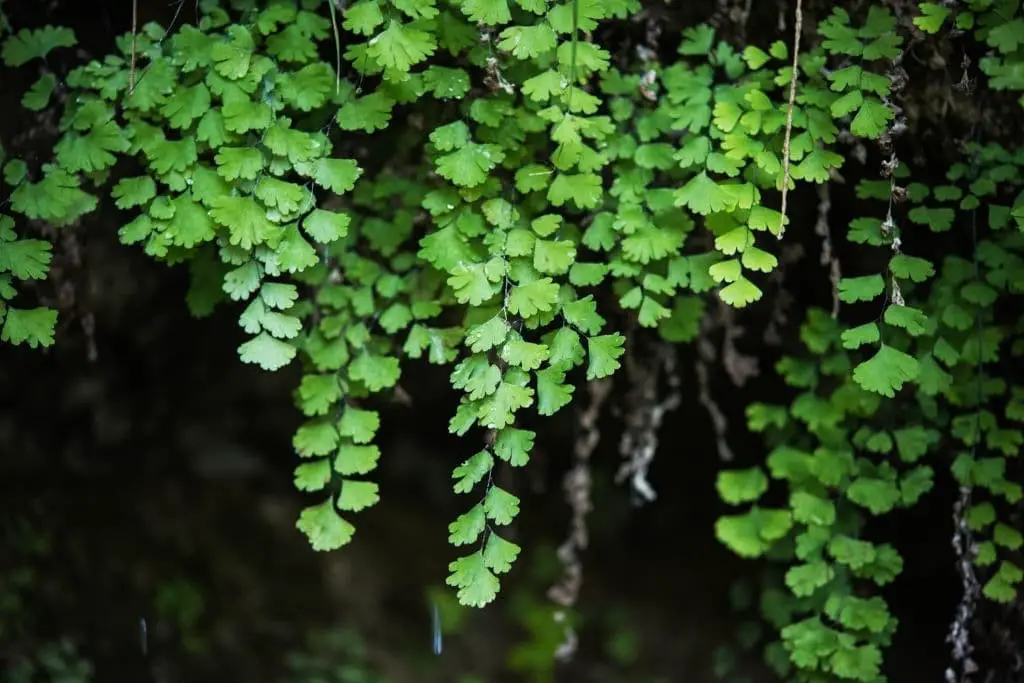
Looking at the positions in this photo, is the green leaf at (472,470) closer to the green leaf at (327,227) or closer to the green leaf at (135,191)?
the green leaf at (327,227)

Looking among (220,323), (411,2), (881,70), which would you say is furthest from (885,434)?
(220,323)

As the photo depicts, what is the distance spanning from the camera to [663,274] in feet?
5.08

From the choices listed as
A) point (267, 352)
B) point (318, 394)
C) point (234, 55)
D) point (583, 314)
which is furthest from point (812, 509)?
point (234, 55)

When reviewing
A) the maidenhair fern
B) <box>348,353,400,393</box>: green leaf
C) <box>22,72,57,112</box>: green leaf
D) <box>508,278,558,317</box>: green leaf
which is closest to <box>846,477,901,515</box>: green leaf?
the maidenhair fern

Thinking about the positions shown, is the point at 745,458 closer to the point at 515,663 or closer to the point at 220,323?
the point at 515,663

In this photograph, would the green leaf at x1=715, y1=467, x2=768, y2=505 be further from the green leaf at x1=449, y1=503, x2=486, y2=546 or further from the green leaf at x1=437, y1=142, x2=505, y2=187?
the green leaf at x1=437, y1=142, x2=505, y2=187

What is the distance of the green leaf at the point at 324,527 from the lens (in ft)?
5.03

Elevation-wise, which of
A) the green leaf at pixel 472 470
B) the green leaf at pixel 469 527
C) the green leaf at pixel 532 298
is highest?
the green leaf at pixel 532 298

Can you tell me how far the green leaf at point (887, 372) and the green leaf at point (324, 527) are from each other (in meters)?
0.95

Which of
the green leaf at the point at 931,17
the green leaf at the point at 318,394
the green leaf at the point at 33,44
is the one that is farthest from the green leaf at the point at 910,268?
the green leaf at the point at 33,44

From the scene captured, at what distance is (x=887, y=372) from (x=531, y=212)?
2.23ft

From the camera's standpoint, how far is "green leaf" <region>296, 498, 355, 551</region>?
60.3 inches

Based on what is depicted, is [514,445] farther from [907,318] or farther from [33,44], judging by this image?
[33,44]

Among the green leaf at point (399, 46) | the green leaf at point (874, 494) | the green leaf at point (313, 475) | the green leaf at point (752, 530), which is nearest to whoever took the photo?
the green leaf at point (399, 46)
